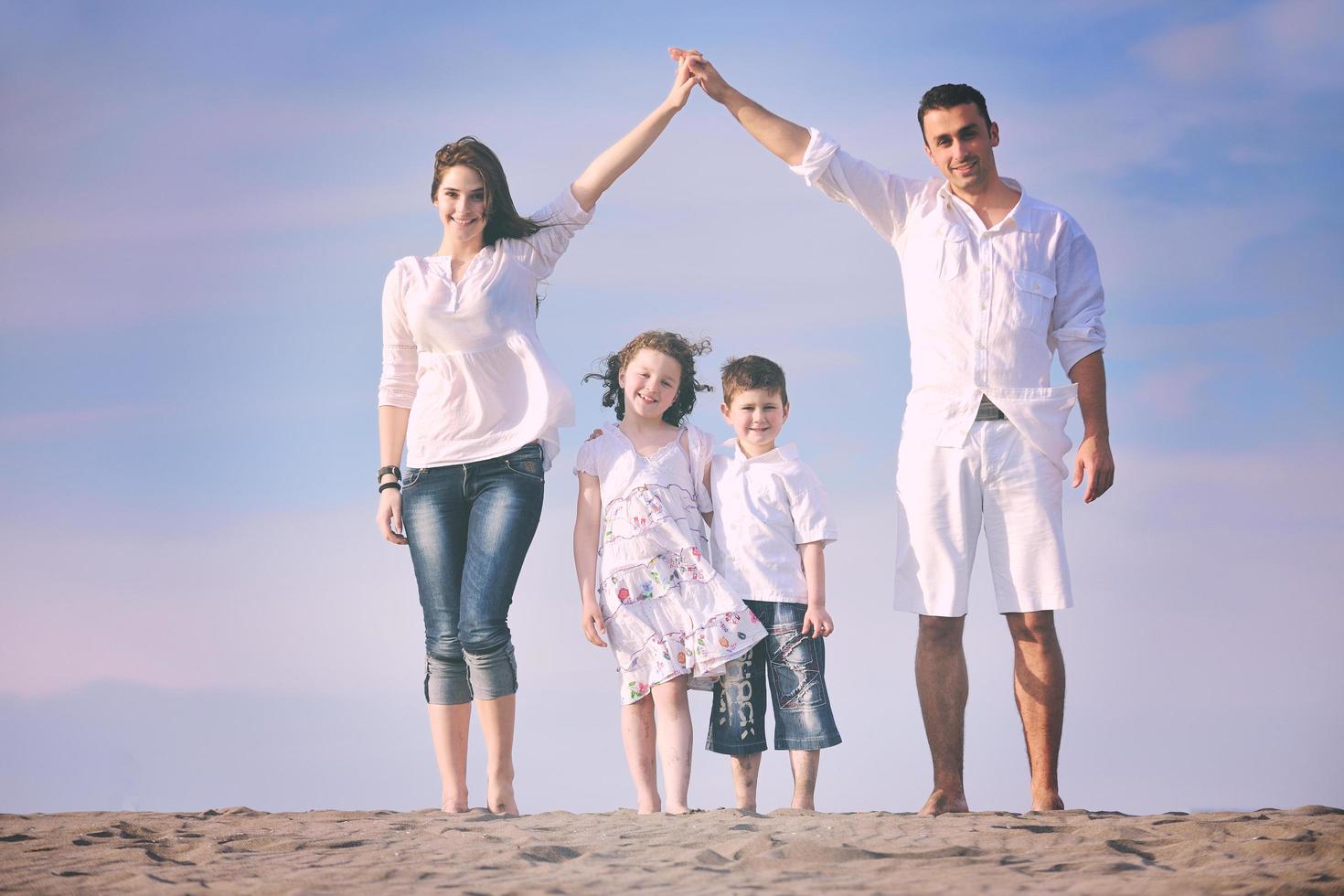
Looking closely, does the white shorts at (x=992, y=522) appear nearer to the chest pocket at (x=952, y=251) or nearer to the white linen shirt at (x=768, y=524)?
the white linen shirt at (x=768, y=524)

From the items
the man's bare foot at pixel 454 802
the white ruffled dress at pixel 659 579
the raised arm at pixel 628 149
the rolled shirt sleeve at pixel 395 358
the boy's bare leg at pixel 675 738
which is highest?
the raised arm at pixel 628 149

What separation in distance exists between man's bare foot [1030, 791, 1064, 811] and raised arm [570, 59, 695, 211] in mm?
2533

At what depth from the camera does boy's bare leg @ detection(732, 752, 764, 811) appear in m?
4.41

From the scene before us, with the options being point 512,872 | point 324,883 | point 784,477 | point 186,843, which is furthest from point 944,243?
point 186,843

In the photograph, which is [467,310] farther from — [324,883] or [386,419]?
[324,883]

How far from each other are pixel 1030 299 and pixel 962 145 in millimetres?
Result: 570

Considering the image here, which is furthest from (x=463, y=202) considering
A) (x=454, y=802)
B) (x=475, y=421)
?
(x=454, y=802)

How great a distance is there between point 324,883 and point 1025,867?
5.75 ft

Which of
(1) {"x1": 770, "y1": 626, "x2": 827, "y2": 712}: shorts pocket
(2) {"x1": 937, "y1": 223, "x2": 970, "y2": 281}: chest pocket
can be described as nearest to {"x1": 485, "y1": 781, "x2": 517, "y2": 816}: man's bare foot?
(1) {"x1": 770, "y1": 626, "x2": 827, "y2": 712}: shorts pocket

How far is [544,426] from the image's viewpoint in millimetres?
4430

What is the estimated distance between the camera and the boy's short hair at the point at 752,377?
466 cm

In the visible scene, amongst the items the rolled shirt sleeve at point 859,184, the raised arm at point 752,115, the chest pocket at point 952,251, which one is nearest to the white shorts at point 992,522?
the chest pocket at point 952,251

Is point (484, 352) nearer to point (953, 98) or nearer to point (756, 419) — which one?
point (756, 419)

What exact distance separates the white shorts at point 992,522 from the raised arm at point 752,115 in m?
1.13
